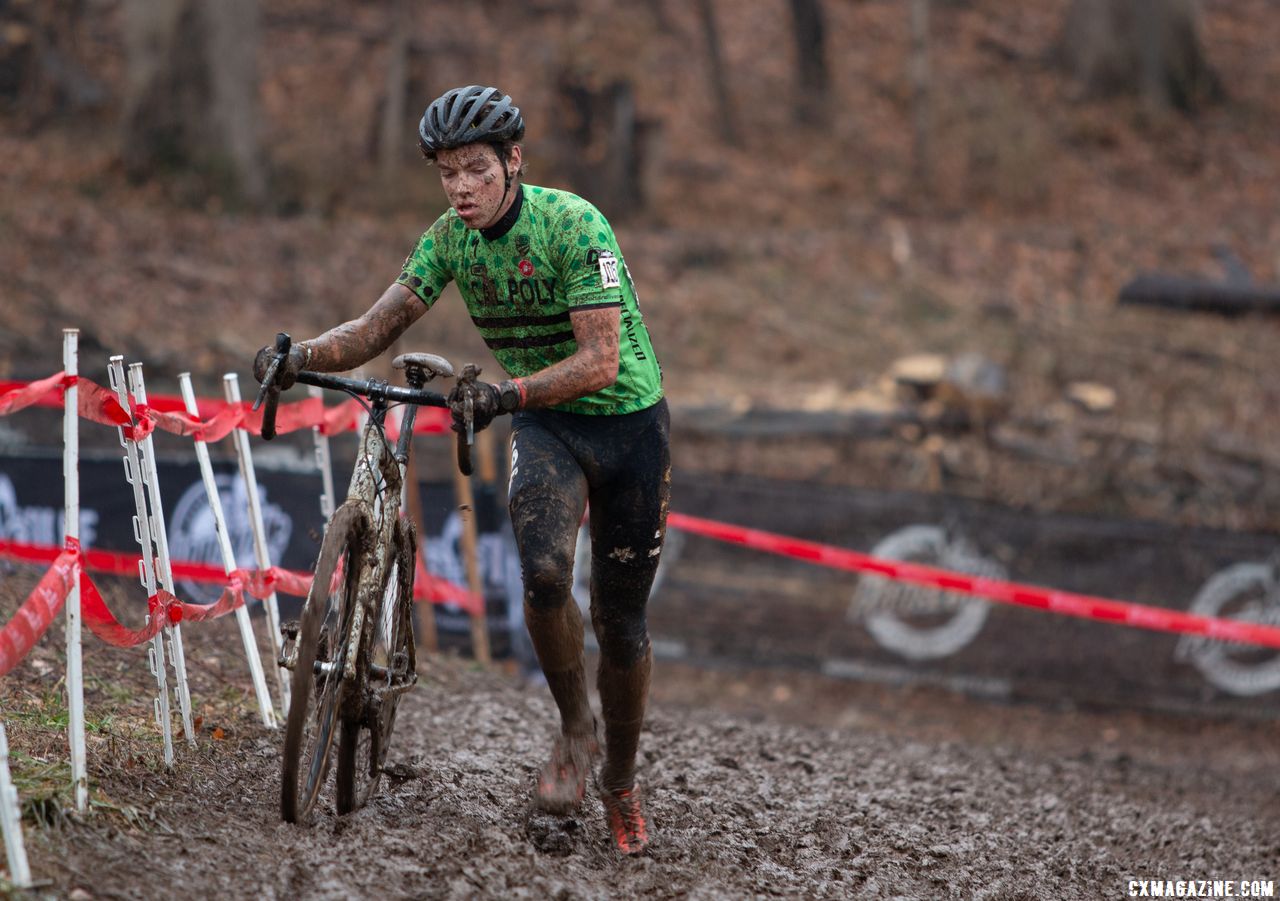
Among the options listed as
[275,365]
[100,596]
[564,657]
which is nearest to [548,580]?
[564,657]

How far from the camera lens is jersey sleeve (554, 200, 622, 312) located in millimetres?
4285

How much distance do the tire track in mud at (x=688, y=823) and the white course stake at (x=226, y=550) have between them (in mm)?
103

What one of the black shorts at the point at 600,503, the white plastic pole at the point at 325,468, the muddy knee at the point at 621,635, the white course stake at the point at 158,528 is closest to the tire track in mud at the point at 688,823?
the white course stake at the point at 158,528

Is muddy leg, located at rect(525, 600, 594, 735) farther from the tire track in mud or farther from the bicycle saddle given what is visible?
the bicycle saddle

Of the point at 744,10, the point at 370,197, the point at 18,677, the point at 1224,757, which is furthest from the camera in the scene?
the point at 744,10

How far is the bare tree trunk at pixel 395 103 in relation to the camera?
1812 centimetres

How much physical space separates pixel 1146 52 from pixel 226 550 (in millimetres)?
20481

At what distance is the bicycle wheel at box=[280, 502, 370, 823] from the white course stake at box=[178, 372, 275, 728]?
1088mm

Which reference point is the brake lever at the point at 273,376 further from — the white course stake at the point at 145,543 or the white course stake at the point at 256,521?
the white course stake at the point at 256,521

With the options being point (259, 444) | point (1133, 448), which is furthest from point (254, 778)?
point (1133, 448)

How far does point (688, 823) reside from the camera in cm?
512

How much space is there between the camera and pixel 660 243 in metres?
17.0

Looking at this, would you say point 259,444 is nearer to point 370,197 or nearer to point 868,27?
point 370,197

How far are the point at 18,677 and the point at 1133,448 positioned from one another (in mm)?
10035
